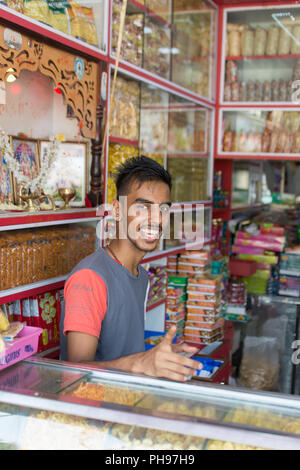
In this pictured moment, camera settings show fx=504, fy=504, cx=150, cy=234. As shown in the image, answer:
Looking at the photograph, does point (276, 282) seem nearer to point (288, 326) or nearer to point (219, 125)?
point (288, 326)

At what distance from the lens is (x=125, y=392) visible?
1230 millimetres

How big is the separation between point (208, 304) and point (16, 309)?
203 centimetres

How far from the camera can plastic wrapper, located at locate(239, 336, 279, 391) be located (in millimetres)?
3850

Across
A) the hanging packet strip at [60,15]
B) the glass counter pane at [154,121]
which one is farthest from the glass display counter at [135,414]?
the glass counter pane at [154,121]

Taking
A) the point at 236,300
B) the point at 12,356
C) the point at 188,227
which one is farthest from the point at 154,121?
the point at 12,356

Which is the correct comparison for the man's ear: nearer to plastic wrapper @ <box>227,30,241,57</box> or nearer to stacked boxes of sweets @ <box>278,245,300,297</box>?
plastic wrapper @ <box>227,30,241,57</box>

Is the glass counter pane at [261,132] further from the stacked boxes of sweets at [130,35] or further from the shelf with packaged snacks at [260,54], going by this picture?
the stacked boxes of sweets at [130,35]

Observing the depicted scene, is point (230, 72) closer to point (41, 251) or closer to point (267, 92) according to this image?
point (267, 92)

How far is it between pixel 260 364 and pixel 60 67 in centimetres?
289

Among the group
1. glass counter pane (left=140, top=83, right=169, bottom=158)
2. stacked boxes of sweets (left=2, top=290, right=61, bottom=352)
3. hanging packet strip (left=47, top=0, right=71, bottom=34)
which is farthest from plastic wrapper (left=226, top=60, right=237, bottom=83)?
stacked boxes of sweets (left=2, top=290, right=61, bottom=352)

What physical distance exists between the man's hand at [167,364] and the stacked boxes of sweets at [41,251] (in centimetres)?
96

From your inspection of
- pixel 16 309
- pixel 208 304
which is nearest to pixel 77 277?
pixel 16 309

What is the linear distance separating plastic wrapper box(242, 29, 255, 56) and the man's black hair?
3.14 m

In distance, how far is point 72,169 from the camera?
2760 millimetres
